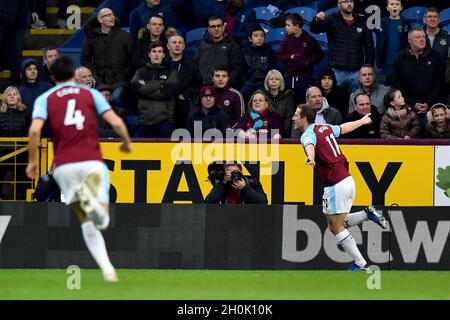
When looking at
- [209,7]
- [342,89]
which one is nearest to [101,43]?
[209,7]

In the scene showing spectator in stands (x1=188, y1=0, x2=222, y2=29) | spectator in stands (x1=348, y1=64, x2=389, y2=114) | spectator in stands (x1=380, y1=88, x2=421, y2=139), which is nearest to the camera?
spectator in stands (x1=380, y1=88, x2=421, y2=139)

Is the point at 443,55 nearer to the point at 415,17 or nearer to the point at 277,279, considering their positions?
the point at 415,17

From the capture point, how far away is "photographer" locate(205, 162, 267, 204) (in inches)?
663

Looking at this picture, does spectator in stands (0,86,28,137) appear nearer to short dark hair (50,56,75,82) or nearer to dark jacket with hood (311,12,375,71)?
dark jacket with hood (311,12,375,71)

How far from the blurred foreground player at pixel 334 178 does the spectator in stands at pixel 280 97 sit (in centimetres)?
224

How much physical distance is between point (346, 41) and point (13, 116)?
491 centimetres

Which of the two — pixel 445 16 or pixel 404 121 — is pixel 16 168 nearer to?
pixel 404 121

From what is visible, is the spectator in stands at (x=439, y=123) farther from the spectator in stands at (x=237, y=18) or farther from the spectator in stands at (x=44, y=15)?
the spectator in stands at (x=44, y=15)

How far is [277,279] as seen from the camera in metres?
14.9

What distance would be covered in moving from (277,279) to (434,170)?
138 inches

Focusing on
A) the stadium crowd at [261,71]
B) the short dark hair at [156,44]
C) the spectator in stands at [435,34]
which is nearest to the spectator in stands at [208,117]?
the stadium crowd at [261,71]

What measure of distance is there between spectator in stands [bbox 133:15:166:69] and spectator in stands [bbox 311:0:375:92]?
2.26 meters

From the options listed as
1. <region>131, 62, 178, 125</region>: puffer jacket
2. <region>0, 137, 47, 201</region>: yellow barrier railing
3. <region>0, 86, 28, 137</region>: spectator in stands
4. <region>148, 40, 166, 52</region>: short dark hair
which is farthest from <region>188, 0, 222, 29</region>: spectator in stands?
<region>0, 137, 47, 201</region>: yellow barrier railing

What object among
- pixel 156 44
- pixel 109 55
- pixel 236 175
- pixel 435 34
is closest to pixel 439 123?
pixel 435 34
